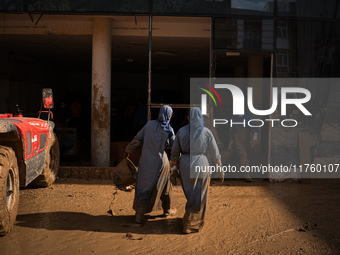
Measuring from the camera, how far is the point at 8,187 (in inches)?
216

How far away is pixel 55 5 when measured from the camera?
9141 millimetres

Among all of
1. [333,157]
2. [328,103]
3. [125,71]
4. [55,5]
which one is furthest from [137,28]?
[125,71]

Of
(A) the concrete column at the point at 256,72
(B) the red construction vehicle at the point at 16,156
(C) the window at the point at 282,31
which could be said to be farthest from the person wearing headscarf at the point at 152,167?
(A) the concrete column at the point at 256,72

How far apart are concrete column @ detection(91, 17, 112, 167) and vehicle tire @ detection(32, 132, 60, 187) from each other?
4.03 feet

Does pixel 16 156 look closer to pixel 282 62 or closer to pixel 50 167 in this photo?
pixel 50 167

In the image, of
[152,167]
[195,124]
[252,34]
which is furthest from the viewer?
[252,34]

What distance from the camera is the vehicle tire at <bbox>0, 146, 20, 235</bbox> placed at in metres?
5.00

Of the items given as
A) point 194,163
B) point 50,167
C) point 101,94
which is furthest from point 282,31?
point 50,167

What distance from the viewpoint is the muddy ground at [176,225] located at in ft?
16.4

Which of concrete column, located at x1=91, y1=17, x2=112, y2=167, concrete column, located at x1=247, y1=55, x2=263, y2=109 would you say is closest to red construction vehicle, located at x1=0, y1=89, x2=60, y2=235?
concrete column, located at x1=91, y1=17, x2=112, y2=167

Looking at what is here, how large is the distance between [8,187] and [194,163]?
248 cm

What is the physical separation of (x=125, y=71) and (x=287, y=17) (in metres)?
14.6

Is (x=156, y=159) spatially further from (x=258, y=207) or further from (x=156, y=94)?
(x=156, y=94)

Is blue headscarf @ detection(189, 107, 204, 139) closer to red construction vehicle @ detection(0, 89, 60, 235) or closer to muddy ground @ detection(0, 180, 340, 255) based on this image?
muddy ground @ detection(0, 180, 340, 255)
